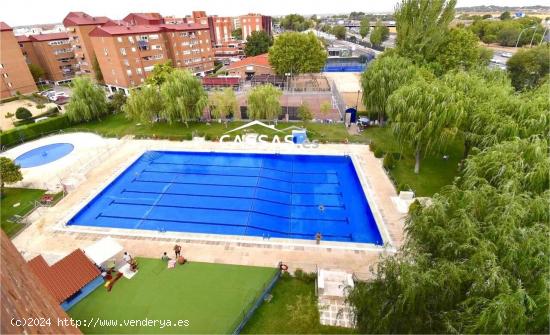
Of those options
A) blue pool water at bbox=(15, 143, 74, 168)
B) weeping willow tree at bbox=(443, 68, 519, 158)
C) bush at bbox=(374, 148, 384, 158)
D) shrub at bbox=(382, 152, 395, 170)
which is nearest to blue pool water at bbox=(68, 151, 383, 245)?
bush at bbox=(374, 148, 384, 158)

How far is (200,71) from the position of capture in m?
53.2

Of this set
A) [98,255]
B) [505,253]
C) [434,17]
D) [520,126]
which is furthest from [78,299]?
[434,17]

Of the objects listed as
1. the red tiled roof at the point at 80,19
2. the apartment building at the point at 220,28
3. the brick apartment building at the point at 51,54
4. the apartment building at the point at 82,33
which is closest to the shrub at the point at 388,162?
the apartment building at the point at 82,33

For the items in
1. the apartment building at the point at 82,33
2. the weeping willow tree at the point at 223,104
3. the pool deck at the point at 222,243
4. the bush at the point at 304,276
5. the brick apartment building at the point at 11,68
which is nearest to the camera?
the bush at the point at 304,276

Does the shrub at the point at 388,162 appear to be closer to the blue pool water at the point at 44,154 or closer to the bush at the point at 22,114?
the blue pool water at the point at 44,154

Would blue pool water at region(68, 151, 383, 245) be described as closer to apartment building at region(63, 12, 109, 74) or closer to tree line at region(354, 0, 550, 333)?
tree line at region(354, 0, 550, 333)

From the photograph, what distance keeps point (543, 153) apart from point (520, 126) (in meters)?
3.92

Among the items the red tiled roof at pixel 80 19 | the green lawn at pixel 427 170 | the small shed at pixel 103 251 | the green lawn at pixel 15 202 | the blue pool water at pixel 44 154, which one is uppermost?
the red tiled roof at pixel 80 19

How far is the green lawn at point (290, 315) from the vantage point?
31.9 ft

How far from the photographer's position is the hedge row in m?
25.8

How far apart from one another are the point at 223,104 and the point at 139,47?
78.7 feet

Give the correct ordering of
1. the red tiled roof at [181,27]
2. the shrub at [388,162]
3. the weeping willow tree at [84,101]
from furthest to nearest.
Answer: the red tiled roof at [181,27], the weeping willow tree at [84,101], the shrub at [388,162]

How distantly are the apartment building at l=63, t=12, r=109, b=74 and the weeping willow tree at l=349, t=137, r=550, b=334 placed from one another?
56.1 m

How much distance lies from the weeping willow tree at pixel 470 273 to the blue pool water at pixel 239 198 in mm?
7087
